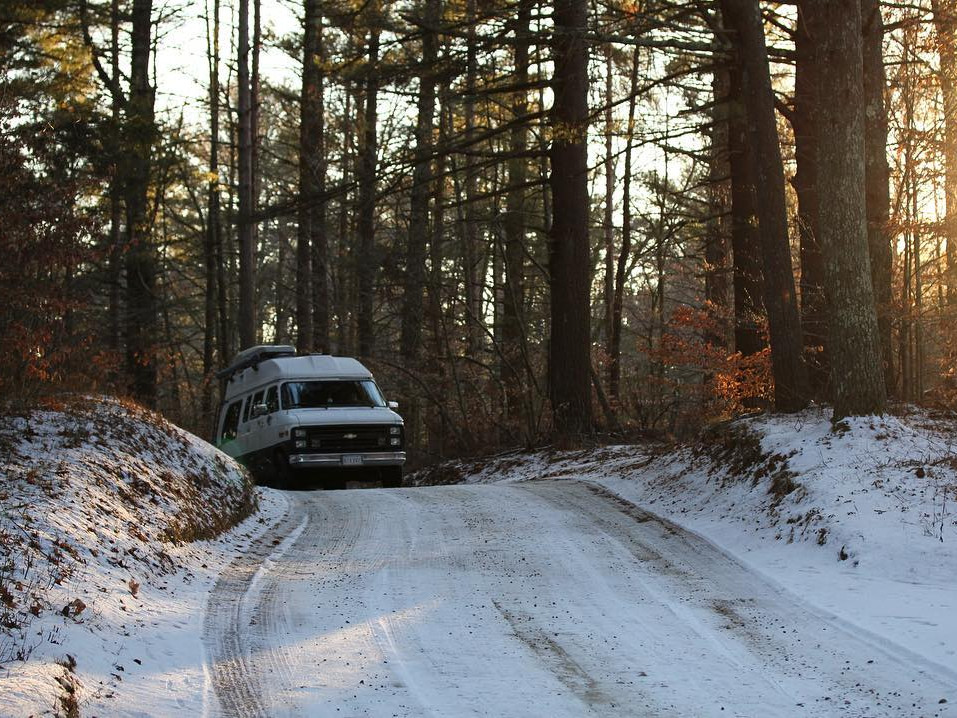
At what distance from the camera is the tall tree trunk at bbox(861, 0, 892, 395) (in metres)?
14.7

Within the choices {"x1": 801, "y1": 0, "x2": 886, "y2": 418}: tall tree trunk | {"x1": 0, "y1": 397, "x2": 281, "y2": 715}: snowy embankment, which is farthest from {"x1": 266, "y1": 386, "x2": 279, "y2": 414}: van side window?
{"x1": 801, "y1": 0, "x2": 886, "y2": 418}: tall tree trunk

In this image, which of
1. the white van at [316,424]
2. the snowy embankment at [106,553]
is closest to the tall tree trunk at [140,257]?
the white van at [316,424]

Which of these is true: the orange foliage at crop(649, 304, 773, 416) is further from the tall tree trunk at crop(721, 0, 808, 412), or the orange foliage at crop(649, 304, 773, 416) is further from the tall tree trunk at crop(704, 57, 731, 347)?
the tall tree trunk at crop(721, 0, 808, 412)

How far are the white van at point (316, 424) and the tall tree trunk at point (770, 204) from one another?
22.7ft

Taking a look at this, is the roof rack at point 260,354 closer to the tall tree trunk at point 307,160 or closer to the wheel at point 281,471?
the wheel at point 281,471

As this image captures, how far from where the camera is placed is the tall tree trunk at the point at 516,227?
17344 millimetres

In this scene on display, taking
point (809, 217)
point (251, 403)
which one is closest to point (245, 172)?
point (251, 403)

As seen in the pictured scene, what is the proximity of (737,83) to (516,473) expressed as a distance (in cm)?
785

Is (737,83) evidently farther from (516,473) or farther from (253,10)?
(253,10)

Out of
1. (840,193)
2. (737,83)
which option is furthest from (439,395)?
(840,193)

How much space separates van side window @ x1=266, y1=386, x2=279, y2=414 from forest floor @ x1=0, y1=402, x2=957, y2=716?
541cm

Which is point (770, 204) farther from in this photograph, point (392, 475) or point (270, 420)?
point (270, 420)

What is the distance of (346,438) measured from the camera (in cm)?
1775

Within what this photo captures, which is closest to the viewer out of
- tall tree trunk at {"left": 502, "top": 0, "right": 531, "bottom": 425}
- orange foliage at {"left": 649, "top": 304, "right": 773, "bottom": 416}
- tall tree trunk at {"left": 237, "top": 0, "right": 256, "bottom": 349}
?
tall tree trunk at {"left": 502, "top": 0, "right": 531, "bottom": 425}
